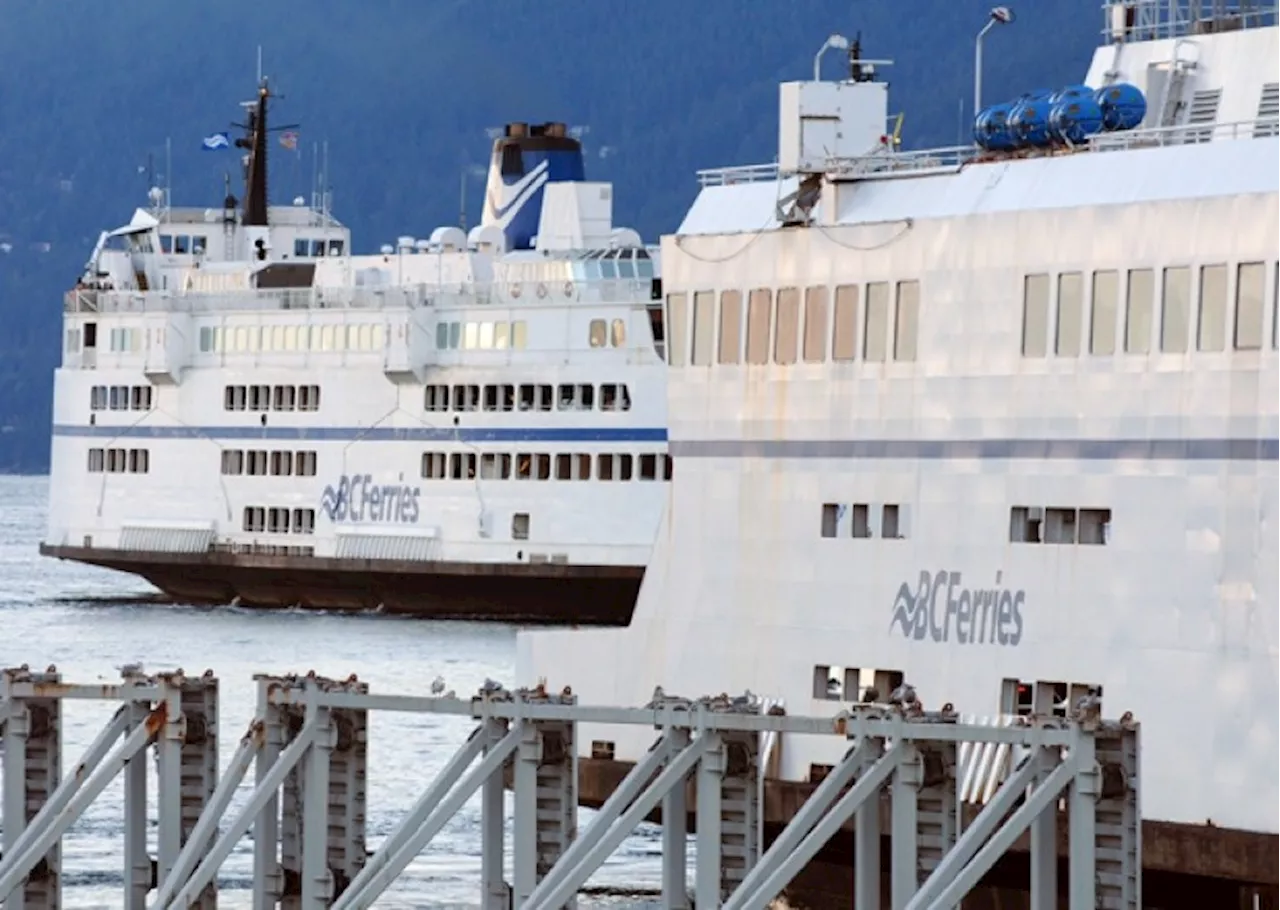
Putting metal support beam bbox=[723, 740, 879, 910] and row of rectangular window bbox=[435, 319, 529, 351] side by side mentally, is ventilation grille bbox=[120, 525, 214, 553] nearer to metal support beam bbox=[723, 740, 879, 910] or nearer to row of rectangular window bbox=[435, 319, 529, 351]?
row of rectangular window bbox=[435, 319, 529, 351]

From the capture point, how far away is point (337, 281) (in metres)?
99.0

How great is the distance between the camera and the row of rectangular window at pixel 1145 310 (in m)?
29.3

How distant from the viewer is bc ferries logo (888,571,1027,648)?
31.7 m

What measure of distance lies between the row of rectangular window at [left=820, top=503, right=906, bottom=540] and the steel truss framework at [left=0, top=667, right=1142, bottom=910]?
171 inches

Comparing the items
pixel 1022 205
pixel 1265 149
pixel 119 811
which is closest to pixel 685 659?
pixel 1022 205

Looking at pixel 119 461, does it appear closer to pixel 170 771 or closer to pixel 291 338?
pixel 291 338

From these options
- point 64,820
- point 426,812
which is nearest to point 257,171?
point 64,820

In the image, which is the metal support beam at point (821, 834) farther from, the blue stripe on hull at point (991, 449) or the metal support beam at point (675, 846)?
the blue stripe on hull at point (991, 449)

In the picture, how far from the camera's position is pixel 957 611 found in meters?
32.2

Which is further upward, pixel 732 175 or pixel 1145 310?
pixel 732 175

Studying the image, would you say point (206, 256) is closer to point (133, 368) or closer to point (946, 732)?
point (133, 368)

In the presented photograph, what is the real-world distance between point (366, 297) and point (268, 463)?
5826 millimetres

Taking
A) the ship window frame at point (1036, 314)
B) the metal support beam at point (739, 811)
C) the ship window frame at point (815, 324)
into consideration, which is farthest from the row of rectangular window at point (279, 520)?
the metal support beam at point (739, 811)

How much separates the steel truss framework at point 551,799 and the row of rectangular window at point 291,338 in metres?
65.5
